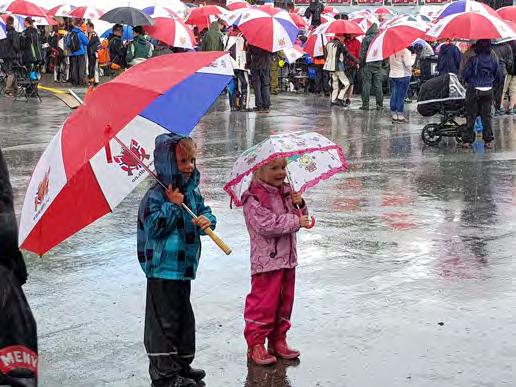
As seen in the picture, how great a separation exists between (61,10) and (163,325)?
24.0 meters

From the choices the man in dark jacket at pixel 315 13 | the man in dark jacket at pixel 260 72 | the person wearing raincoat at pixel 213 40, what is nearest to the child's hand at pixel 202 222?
the man in dark jacket at pixel 260 72

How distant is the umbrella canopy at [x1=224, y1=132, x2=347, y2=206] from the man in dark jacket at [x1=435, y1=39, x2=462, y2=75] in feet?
40.5

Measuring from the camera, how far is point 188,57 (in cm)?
508

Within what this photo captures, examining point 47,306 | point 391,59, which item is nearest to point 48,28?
point 391,59

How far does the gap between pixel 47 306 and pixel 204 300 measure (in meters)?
1.13

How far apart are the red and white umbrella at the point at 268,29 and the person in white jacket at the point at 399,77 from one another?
2.14 m

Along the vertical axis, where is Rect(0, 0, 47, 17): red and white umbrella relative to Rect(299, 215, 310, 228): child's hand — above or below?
above

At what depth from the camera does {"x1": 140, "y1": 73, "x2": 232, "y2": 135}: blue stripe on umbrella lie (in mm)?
5113

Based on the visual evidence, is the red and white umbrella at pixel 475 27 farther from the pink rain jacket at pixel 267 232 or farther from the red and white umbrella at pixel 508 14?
the pink rain jacket at pixel 267 232

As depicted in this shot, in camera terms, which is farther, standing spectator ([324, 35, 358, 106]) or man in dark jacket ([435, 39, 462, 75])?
standing spectator ([324, 35, 358, 106])

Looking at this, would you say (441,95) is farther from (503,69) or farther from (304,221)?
(304,221)

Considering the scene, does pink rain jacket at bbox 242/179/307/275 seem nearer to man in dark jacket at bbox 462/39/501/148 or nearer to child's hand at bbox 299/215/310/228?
child's hand at bbox 299/215/310/228

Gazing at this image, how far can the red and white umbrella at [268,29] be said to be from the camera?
19.0 meters

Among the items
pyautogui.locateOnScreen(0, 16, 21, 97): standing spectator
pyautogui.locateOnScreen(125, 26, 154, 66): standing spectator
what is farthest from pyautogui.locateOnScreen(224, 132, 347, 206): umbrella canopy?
pyautogui.locateOnScreen(0, 16, 21, 97): standing spectator
